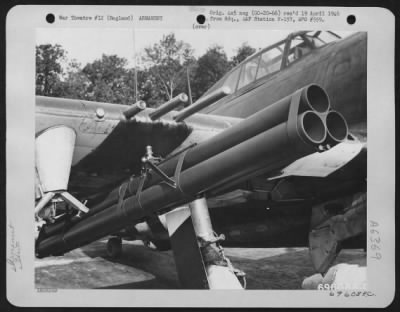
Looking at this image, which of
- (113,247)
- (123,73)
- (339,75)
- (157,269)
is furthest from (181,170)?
(113,247)

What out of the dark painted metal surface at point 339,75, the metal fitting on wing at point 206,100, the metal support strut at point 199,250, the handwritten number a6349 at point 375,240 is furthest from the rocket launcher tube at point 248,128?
the handwritten number a6349 at point 375,240

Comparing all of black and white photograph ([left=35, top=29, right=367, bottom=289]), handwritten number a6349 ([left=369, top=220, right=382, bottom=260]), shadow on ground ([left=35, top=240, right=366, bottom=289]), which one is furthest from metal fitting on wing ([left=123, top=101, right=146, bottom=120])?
handwritten number a6349 ([left=369, top=220, right=382, bottom=260])

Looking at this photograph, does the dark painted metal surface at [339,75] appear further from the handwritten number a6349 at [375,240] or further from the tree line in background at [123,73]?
the handwritten number a6349 at [375,240]

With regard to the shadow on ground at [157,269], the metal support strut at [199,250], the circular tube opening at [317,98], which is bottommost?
the shadow on ground at [157,269]

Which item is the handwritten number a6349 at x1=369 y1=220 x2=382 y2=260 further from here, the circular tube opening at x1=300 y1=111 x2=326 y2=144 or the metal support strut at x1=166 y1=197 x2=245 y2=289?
the circular tube opening at x1=300 y1=111 x2=326 y2=144

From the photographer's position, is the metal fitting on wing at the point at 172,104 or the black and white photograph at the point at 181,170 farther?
the black and white photograph at the point at 181,170

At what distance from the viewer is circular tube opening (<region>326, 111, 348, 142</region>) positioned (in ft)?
6.93

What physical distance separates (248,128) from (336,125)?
440mm

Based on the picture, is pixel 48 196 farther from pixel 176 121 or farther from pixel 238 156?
pixel 238 156

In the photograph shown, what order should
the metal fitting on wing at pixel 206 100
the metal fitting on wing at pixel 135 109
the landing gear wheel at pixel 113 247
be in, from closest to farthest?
the metal fitting on wing at pixel 206 100, the metal fitting on wing at pixel 135 109, the landing gear wheel at pixel 113 247

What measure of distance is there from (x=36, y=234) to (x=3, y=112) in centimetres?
85

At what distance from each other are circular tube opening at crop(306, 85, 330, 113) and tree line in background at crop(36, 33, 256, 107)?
1248 mm

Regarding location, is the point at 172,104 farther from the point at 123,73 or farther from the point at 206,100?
the point at 123,73

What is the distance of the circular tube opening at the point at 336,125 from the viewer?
83.2 inches
